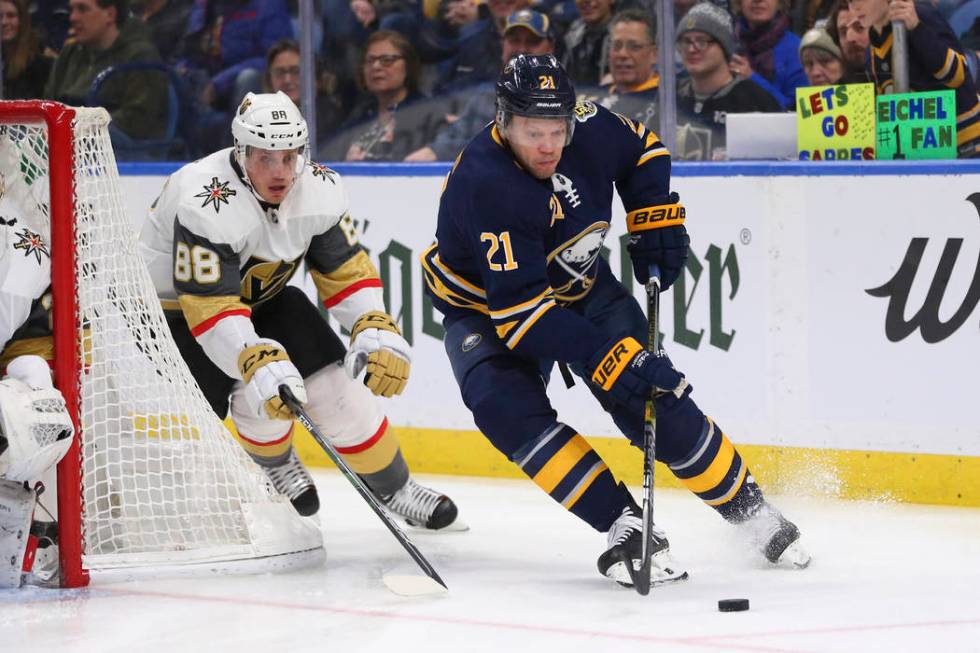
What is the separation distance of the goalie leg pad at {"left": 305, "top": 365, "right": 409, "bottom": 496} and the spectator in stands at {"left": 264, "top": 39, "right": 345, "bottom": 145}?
5.33 feet

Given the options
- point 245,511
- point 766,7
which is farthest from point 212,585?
point 766,7

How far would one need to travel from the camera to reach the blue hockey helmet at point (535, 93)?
3.44 metres

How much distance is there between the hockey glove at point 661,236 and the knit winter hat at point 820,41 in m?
1.16

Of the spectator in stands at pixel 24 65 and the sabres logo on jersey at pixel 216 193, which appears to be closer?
the sabres logo on jersey at pixel 216 193

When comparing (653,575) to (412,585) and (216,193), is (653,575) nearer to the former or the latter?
(412,585)

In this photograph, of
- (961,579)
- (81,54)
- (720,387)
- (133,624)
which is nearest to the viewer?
(133,624)

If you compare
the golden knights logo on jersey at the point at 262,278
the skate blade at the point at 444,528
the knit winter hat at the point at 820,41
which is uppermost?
the knit winter hat at the point at 820,41

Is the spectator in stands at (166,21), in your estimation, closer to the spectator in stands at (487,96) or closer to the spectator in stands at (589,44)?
the spectator in stands at (487,96)

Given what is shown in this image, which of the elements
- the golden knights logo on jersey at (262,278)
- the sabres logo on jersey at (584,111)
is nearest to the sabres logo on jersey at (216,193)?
the golden knights logo on jersey at (262,278)

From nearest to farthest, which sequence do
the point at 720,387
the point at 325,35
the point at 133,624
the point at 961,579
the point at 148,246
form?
the point at 133,624, the point at 961,579, the point at 148,246, the point at 720,387, the point at 325,35

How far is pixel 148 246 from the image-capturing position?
13.5 ft

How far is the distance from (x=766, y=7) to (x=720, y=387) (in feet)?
3.52

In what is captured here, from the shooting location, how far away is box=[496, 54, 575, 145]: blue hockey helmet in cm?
344

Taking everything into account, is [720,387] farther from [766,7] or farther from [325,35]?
[325,35]
